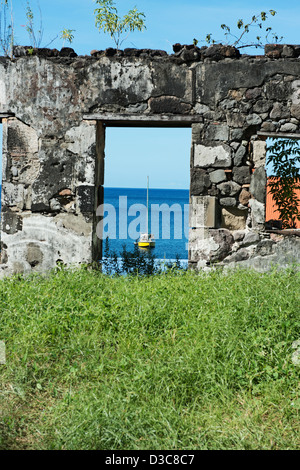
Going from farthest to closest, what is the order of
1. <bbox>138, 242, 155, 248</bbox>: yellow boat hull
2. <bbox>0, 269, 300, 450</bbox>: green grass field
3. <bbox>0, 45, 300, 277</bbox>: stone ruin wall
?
<bbox>138, 242, 155, 248</bbox>: yellow boat hull, <bbox>0, 45, 300, 277</bbox>: stone ruin wall, <bbox>0, 269, 300, 450</bbox>: green grass field

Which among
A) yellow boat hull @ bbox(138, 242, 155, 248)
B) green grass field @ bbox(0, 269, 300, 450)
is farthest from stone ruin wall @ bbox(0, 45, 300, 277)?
yellow boat hull @ bbox(138, 242, 155, 248)

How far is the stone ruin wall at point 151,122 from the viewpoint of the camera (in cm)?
582

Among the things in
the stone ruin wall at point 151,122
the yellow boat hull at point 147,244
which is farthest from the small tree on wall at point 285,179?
the yellow boat hull at point 147,244

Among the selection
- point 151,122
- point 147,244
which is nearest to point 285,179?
point 151,122

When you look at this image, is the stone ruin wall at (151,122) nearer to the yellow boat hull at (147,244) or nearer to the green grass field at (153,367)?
the green grass field at (153,367)

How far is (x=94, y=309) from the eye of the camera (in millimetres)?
4426

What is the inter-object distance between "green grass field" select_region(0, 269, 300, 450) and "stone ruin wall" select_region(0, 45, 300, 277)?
1025 millimetres

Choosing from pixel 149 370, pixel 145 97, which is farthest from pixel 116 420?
pixel 145 97

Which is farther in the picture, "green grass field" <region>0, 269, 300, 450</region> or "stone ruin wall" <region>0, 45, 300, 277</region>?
"stone ruin wall" <region>0, 45, 300, 277</region>

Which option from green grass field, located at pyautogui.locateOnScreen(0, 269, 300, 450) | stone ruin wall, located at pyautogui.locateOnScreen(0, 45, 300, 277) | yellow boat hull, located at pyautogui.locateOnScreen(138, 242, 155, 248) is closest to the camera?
green grass field, located at pyautogui.locateOnScreen(0, 269, 300, 450)

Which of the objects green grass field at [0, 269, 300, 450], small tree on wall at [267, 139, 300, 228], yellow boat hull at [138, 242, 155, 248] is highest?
small tree on wall at [267, 139, 300, 228]

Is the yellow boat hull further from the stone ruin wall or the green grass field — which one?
the green grass field

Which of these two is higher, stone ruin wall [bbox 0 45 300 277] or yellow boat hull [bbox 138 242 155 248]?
stone ruin wall [bbox 0 45 300 277]

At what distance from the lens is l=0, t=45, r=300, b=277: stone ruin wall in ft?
19.1
